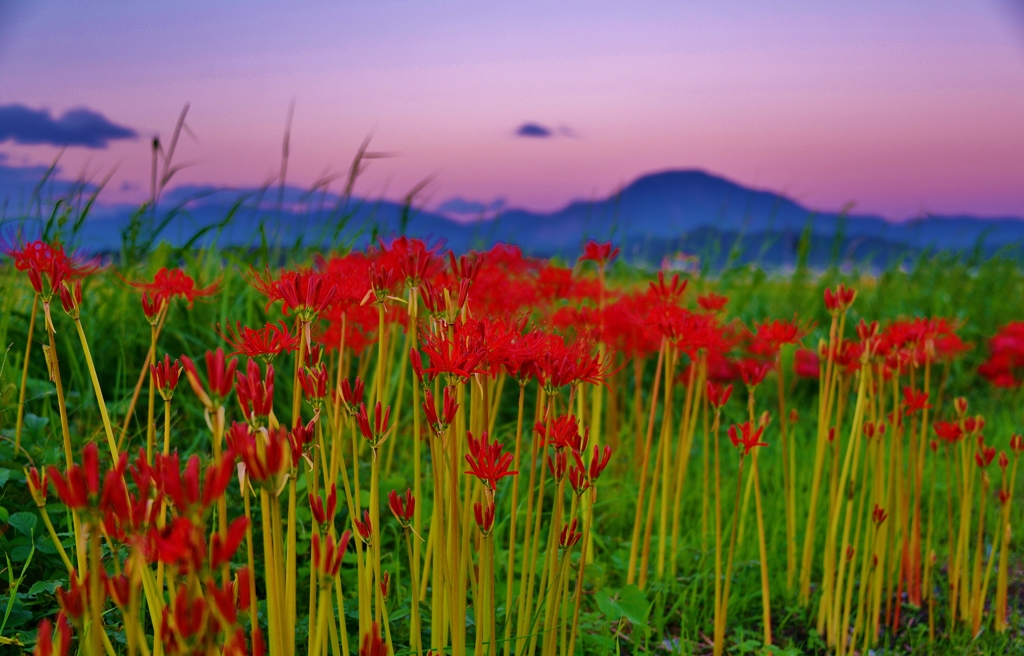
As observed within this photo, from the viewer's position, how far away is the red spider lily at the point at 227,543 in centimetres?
103

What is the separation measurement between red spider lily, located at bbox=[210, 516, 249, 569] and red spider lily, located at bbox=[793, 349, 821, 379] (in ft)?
17.6

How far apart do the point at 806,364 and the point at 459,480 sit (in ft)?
13.2

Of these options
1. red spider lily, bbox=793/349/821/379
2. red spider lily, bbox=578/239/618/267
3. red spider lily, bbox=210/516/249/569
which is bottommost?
red spider lily, bbox=793/349/821/379

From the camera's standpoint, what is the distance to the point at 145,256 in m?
5.05

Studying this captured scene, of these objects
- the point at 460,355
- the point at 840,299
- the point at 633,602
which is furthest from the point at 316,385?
the point at 840,299

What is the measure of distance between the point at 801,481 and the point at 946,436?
5.18 ft

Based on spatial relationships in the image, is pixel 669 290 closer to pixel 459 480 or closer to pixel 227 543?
pixel 459 480

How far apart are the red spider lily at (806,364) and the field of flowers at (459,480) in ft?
0.07

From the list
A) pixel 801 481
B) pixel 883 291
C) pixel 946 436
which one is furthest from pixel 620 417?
pixel 883 291

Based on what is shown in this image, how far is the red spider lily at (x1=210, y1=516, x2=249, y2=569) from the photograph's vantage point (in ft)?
3.38

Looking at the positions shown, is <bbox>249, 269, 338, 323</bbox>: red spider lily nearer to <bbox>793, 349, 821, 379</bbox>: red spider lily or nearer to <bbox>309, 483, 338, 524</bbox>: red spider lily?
<bbox>309, 483, 338, 524</bbox>: red spider lily

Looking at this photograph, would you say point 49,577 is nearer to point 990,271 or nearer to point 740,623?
point 740,623

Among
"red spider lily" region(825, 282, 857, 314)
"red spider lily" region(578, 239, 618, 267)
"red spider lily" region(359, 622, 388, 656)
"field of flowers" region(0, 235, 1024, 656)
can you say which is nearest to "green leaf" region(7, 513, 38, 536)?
"field of flowers" region(0, 235, 1024, 656)

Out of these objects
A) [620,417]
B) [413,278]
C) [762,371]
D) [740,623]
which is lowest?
[740,623]
